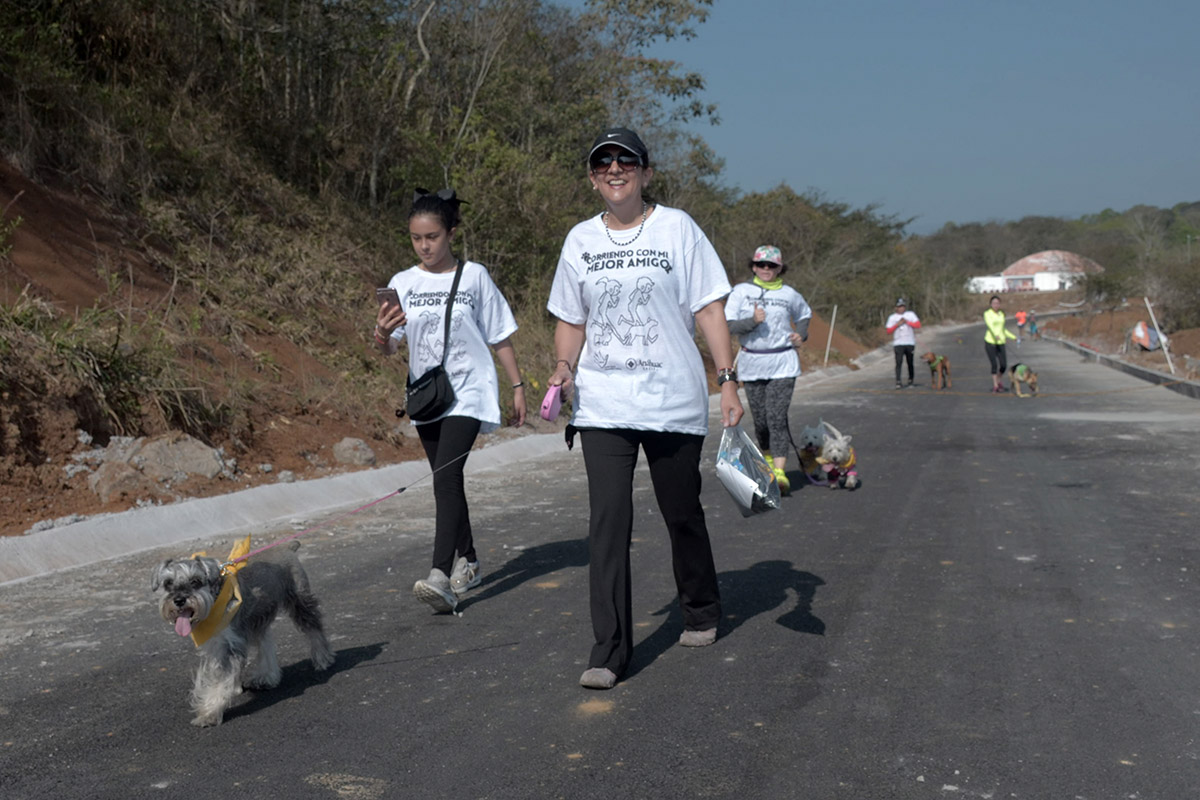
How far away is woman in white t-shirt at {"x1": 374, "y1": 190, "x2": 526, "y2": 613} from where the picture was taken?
6.02m

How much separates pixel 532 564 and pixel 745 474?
2420mm

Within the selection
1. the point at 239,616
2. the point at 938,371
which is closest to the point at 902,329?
the point at 938,371

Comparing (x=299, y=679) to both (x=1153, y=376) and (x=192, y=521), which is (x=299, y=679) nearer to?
(x=192, y=521)

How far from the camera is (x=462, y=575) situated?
20.8 ft

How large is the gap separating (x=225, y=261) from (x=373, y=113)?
259 inches

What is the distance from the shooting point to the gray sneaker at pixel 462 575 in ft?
20.8

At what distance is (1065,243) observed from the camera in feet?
595

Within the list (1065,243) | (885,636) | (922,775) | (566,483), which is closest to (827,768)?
(922,775)

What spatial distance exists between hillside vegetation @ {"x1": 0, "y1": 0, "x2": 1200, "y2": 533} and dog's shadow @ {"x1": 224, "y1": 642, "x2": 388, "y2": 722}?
11.9 feet

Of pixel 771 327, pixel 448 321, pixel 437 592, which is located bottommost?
pixel 437 592

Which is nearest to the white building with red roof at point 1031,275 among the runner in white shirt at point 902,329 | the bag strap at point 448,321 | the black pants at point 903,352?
the black pants at point 903,352

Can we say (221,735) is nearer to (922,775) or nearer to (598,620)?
(598,620)

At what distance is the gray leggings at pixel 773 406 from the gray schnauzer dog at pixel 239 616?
528cm

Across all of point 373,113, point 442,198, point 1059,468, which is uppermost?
point 373,113
